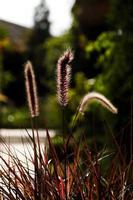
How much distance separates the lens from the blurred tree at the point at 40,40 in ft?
99.1

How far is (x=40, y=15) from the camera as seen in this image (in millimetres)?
39969

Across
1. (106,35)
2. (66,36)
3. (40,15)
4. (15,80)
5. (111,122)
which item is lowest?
(111,122)

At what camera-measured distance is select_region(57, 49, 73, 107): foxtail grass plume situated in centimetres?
190

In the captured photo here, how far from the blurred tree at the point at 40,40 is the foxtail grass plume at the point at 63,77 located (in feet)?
83.3

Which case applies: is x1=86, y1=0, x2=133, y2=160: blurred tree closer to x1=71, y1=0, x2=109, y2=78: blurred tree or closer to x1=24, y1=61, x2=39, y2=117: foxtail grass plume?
x1=71, y1=0, x2=109, y2=78: blurred tree

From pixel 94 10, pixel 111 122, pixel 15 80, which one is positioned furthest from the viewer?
pixel 15 80

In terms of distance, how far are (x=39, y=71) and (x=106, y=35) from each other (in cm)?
2357

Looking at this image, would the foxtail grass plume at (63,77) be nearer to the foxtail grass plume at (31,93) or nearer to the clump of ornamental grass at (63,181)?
the clump of ornamental grass at (63,181)

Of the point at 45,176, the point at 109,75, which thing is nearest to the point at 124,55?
the point at 109,75

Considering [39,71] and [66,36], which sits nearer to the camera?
[66,36]

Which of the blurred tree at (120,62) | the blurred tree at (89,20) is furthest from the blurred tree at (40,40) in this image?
the blurred tree at (120,62)

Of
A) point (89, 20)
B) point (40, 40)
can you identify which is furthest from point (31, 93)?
point (40, 40)

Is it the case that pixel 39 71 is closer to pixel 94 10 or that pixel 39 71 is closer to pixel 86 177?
pixel 94 10

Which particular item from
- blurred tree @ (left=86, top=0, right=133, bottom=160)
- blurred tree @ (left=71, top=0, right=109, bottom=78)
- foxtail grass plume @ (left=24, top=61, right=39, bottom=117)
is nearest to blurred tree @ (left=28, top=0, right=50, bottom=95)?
blurred tree @ (left=71, top=0, right=109, bottom=78)
